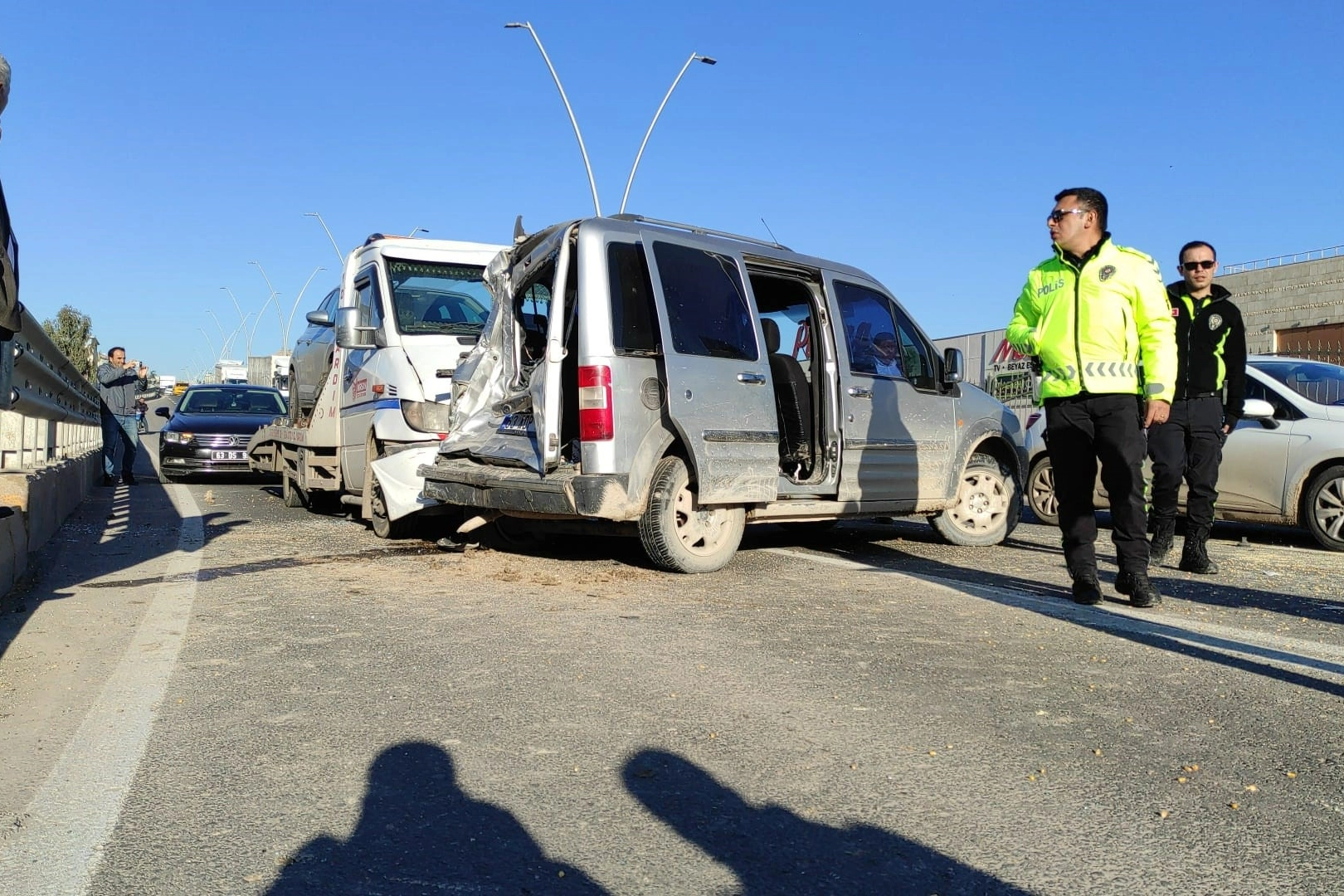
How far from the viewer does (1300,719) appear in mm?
3762

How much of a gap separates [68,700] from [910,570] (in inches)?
190

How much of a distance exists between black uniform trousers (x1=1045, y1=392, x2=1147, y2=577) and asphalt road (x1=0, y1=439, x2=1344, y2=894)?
350 mm

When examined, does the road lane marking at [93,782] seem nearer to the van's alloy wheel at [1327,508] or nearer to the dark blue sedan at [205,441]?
the van's alloy wheel at [1327,508]

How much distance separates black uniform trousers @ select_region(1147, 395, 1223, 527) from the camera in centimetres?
Answer: 718

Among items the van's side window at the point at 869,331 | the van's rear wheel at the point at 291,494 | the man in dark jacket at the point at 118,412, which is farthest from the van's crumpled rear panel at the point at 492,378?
the man in dark jacket at the point at 118,412

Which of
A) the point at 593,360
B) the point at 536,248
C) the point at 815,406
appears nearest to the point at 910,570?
the point at 815,406

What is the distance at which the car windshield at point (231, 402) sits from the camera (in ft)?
53.7

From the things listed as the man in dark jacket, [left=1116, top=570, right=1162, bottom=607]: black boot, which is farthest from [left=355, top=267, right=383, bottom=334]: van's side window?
the man in dark jacket

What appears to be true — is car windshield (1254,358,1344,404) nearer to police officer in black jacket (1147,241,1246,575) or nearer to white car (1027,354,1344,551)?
white car (1027,354,1344,551)

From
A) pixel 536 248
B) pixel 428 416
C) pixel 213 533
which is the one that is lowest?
pixel 213 533

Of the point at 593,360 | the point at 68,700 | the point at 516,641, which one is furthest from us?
the point at 593,360

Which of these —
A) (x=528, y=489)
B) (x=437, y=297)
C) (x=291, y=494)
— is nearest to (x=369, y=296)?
(x=437, y=297)

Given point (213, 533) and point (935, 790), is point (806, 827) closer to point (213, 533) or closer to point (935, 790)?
point (935, 790)

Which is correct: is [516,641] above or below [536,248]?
below
